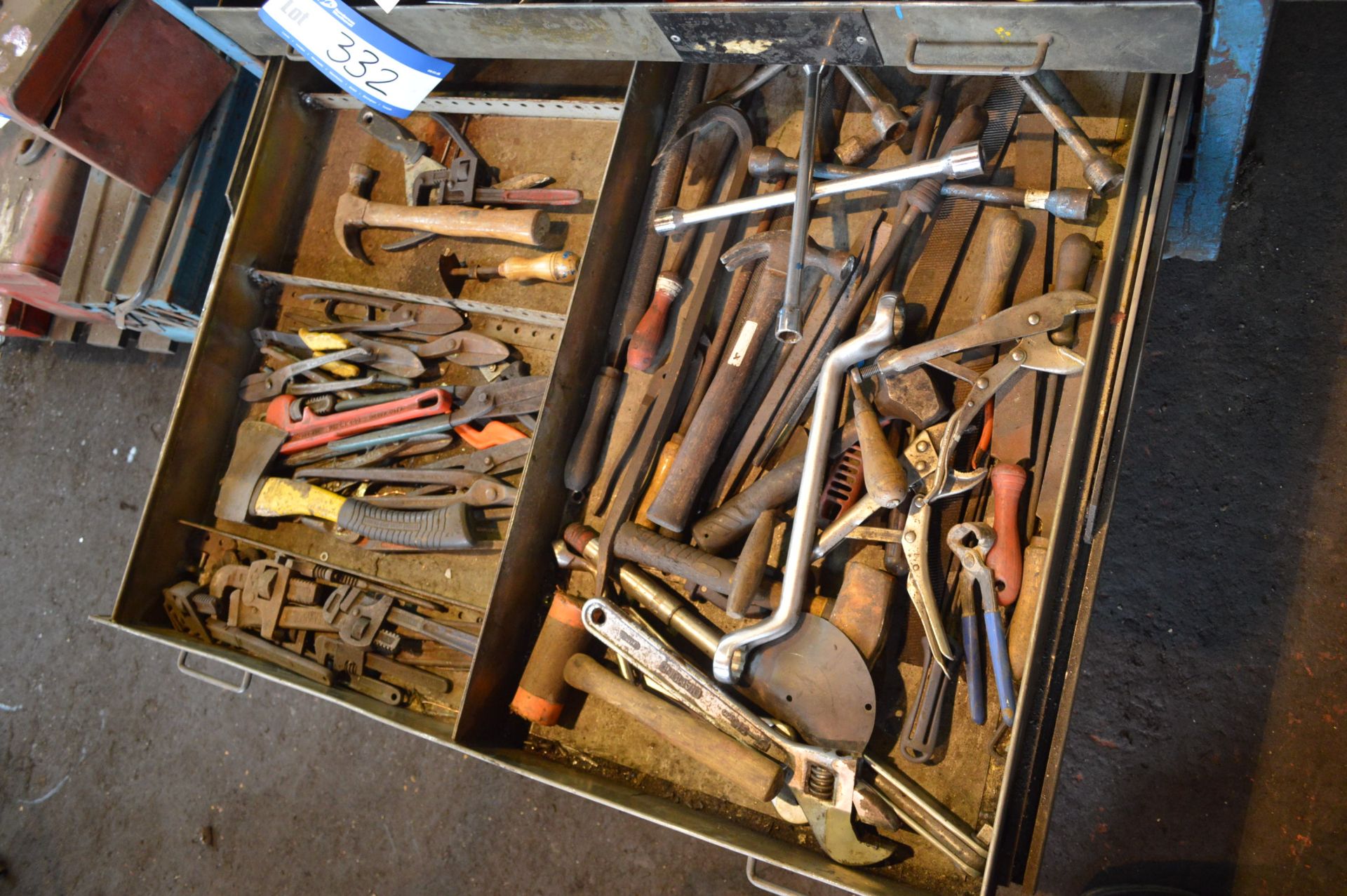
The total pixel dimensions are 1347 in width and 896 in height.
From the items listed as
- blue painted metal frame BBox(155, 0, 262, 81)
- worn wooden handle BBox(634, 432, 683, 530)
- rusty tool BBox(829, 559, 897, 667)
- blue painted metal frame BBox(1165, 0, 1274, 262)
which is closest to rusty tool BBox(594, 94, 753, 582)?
worn wooden handle BBox(634, 432, 683, 530)

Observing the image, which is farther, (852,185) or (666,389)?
(666,389)

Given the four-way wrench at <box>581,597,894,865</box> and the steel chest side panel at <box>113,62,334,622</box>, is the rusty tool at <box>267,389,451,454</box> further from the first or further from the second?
the four-way wrench at <box>581,597,894,865</box>

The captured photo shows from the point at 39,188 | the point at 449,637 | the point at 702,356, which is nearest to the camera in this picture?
the point at 702,356

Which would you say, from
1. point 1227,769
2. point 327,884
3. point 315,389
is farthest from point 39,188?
point 1227,769

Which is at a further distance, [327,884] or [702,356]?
[327,884]

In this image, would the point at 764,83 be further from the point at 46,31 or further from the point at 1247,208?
the point at 46,31

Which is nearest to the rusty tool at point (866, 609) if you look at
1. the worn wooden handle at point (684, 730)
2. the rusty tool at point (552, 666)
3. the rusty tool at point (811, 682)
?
the rusty tool at point (811, 682)

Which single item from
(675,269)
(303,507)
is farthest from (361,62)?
(303,507)

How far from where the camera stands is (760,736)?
1750 mm

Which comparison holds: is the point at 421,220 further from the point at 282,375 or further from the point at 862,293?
the point at 862,293

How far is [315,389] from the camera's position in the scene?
244cm

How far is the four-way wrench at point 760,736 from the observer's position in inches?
65.8

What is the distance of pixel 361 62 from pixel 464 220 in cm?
45

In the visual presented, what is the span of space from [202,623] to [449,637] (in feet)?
2.67
